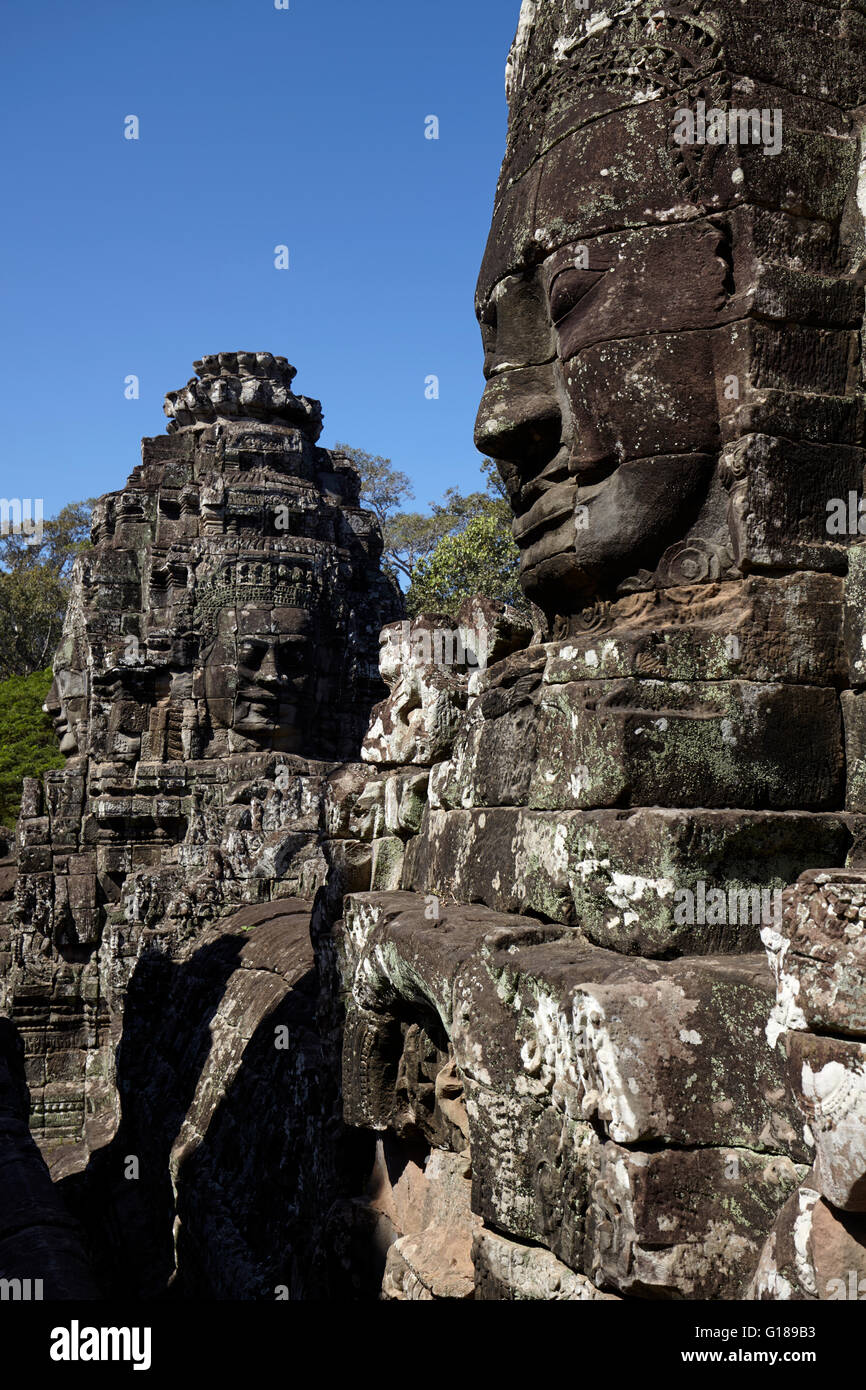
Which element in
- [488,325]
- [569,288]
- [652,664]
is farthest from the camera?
[488,325]

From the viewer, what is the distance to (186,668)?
1655 cm

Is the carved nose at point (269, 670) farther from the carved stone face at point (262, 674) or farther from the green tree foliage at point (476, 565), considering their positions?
the green tree foliage at point (476, 565)

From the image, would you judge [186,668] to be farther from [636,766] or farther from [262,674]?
[636,766]

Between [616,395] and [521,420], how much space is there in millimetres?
376

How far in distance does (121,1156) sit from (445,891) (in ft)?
19.2

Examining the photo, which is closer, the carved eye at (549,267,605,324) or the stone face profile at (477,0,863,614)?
the stone face profile at (477,0,863,614)

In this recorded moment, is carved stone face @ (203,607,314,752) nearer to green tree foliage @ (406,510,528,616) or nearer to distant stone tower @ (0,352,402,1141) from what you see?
distant stone tower @ (0,352,402,1141)

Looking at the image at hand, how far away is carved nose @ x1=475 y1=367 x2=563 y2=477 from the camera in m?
3.41

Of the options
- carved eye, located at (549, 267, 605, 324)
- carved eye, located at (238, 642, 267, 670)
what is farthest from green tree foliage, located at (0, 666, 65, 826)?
carved eye, located at (549, 267, 605, 324)

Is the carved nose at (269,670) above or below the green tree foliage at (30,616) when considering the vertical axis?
below

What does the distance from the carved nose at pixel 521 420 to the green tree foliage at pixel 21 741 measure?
24876 mm

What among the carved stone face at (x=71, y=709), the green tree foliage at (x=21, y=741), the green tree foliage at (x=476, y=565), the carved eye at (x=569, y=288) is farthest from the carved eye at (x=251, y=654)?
the carved eye at (x=569, y=288)

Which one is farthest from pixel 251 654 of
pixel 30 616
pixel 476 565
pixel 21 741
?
pixel 30 616

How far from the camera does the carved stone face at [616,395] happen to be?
121 inches
